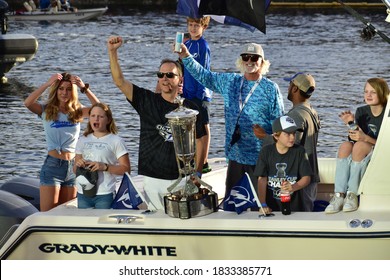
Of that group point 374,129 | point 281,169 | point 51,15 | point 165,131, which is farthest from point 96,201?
point 51,15

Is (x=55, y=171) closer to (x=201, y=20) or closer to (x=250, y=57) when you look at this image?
(x=250, y=57)

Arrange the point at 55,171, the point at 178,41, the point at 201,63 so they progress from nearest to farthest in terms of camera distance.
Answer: the point at 178,41 < the point at 55,171 < the point at 201,63

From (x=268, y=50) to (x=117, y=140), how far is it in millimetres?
27281

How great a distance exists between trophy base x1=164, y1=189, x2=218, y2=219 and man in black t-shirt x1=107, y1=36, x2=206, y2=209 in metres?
0.23

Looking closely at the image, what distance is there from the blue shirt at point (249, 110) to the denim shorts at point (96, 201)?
3.21 feet

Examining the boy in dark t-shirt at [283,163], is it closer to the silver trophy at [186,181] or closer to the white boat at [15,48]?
the silver trophy at [186,181]

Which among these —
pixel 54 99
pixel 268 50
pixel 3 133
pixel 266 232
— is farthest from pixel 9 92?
pixel 266 232

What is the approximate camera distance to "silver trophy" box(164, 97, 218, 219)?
7242 millimetres

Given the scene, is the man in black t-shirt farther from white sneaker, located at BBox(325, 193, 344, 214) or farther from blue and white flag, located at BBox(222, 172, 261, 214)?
white sneaker, located at BBox(325, 193, 344, 214)

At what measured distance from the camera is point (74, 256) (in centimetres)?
750

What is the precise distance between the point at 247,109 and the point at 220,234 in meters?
1.15

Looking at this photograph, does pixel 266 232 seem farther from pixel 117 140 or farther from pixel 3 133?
pixel 3 133

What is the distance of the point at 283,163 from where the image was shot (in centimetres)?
739

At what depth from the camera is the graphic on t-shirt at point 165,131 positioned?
7625 mm
